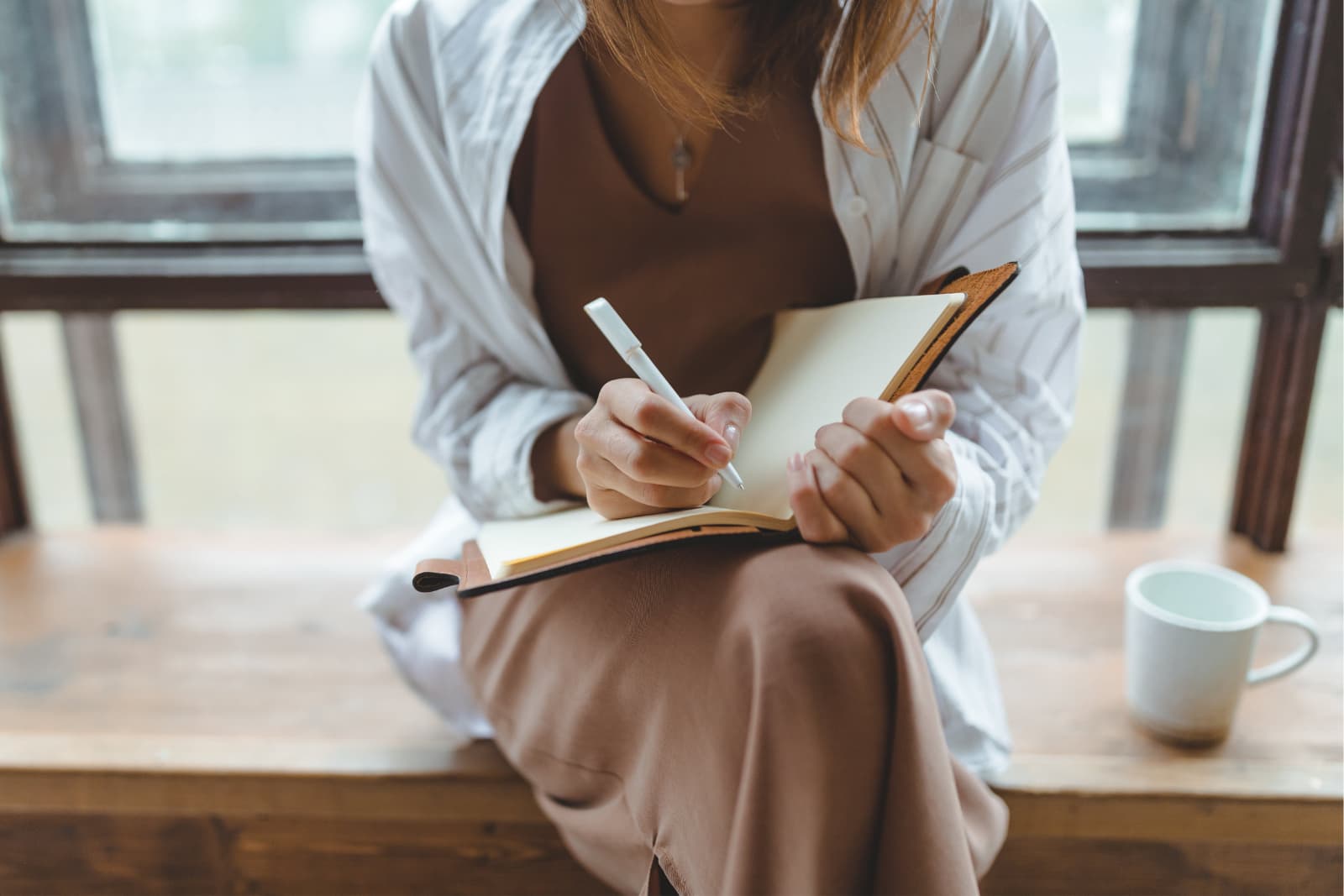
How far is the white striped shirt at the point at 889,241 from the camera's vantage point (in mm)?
744

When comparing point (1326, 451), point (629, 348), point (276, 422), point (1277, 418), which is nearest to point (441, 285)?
point (629, 348)

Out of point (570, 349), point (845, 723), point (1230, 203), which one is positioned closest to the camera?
point (845, 723)

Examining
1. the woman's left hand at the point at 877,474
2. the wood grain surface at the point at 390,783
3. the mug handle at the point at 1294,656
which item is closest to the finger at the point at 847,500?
the woman's left hand at the point at 877,474

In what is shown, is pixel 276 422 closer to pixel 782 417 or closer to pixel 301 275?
pixel 301 275

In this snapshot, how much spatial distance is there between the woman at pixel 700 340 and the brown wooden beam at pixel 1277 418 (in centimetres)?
51

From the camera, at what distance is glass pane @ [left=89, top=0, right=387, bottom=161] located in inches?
47.0

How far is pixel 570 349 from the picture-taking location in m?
0.86

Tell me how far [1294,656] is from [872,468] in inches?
23.1

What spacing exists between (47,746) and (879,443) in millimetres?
807

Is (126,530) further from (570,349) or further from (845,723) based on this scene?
(845,723)

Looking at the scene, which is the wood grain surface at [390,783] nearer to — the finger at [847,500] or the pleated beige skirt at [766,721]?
the pleated beige skirt at [766,721]

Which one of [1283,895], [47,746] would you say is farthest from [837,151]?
[47,746]

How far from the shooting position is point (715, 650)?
596 mm

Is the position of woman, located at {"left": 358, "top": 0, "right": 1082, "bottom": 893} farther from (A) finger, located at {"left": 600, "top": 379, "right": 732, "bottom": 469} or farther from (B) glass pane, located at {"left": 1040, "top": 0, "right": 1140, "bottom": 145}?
(B) glass pane, located at {"left": 1040, "top": 0, "right": 1140, "bottom": 145}
